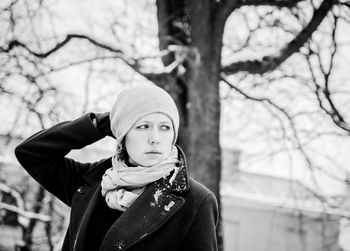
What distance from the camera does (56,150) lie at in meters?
2.12

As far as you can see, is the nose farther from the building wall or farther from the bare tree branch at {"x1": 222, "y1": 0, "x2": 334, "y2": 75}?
the building wall

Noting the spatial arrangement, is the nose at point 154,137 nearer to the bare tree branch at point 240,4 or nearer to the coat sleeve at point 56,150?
the coat sleeve at point 56,150

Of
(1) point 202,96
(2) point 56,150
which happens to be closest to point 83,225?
(2) point 56,150

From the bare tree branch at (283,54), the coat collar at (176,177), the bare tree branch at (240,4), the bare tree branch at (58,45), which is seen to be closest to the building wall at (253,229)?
the bare tree branch at (283,54)

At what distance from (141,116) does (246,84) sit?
4.71 meters

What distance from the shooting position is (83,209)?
6.71 feet

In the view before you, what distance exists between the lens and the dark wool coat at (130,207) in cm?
179

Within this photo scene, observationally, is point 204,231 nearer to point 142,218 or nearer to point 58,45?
point 142,218

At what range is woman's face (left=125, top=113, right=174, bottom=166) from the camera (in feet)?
6.27

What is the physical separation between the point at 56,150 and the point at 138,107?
523 mm

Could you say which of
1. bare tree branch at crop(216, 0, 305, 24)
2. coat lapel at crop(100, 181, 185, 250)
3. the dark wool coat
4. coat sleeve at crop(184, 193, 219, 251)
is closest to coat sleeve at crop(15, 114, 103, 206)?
the dark wool coat

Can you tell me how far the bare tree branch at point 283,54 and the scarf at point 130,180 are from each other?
427 cm

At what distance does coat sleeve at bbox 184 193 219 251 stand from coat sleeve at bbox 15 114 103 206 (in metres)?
0.71

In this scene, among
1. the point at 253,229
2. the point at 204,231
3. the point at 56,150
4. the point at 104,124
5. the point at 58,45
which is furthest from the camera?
the point at 253,229
